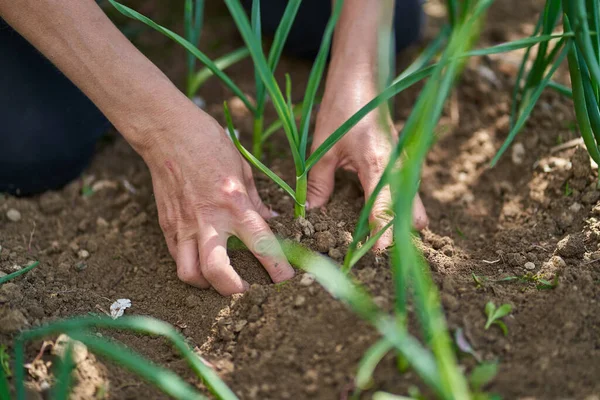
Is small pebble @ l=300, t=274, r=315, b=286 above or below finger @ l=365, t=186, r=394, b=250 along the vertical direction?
below

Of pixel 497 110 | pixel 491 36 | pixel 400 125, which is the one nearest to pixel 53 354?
pixel 400 125

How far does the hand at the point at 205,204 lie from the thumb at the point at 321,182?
123 millimetres

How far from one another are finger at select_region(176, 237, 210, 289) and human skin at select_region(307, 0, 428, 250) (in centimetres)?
29

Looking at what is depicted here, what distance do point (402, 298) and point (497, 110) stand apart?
1.11 m

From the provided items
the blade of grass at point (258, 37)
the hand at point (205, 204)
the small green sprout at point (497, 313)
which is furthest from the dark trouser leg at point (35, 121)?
the small green sprout at point (497, 313)

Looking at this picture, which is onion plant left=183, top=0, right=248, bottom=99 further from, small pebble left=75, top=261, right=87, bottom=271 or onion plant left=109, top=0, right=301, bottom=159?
small pebble left=75, top=261, right=87, bottom=271

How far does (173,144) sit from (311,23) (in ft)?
2.94

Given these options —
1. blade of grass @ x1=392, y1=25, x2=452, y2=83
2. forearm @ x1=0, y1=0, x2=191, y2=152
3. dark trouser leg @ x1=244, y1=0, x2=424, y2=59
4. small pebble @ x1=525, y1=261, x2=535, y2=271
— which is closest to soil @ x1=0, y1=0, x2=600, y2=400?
small pebble @ x1=525, y1=261, x2=535, y2=271

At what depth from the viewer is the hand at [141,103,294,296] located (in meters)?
1.26

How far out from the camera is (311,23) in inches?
80.1

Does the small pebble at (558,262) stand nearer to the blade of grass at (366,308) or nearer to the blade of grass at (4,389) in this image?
the blade of grass at (366,308)

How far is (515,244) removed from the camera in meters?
1.39

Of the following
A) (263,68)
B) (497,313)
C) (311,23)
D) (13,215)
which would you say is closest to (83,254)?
(13,215)

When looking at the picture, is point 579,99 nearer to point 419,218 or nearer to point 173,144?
point 419,218
